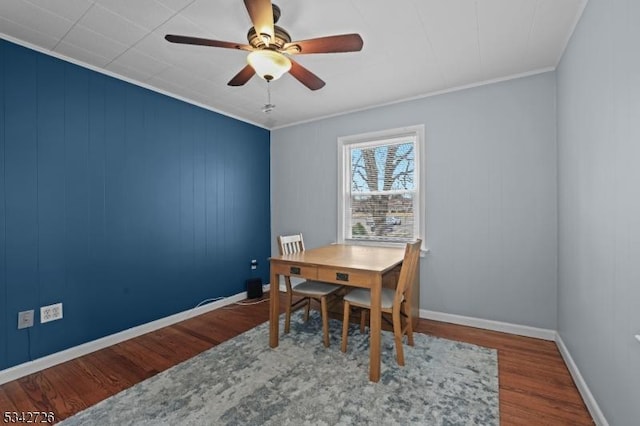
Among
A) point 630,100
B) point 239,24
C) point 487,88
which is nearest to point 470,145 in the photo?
point 487,88

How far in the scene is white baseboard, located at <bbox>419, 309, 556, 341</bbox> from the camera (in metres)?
2.59

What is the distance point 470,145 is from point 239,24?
2383 millimetres

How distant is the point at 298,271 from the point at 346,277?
43 cm

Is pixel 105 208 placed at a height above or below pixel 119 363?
above

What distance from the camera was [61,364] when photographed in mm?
2240

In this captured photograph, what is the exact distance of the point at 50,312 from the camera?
223 cm

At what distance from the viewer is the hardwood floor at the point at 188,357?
5.61 ft

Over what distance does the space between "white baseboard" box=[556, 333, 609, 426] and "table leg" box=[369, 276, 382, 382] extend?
118 cm

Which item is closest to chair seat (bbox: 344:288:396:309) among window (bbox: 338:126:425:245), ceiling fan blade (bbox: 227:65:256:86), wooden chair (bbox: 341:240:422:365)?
wooden chair (bbox: 341:240:422:365)

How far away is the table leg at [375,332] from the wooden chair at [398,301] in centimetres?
15

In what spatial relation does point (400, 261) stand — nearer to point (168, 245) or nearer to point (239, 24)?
point (239, 24)

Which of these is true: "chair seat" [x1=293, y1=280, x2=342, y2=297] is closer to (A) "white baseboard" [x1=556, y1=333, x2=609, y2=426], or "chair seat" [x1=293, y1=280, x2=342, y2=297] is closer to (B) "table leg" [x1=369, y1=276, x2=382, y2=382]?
(B) "table leg" [x1=369, y1=276, x2=382, y2=382]

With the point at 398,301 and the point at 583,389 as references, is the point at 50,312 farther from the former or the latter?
the point at 583,389

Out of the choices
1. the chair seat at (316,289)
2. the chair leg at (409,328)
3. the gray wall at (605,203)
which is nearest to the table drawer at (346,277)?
the chair seat at (316,289)
